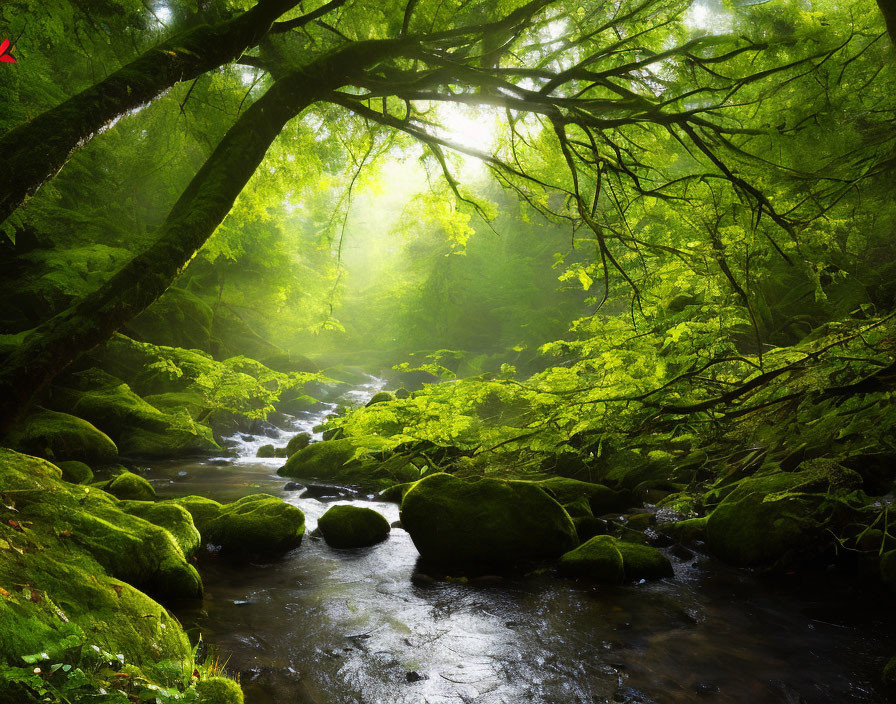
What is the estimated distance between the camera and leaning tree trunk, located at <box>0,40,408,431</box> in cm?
227

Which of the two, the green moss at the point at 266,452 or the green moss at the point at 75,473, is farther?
the green moss at the point at 266,452

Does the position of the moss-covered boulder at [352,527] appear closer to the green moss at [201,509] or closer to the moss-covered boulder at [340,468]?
the green moss at [201,509]

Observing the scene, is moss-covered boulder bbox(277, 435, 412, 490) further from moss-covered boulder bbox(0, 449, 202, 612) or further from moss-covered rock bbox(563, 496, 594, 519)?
moss-covered boulder bbox(0, 449, 202, 612)

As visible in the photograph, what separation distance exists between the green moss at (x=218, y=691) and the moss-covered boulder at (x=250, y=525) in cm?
369

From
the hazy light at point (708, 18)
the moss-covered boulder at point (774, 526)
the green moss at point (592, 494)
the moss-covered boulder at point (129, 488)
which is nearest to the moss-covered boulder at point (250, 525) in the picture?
the moss-covered boulder at point (129, 488)

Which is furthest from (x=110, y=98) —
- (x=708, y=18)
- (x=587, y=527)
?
(x=587, y=527)

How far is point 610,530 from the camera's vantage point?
733cm

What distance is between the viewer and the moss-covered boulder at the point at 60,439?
336 inches

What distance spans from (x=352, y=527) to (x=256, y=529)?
4.25 ft

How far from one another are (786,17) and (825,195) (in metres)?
1.91

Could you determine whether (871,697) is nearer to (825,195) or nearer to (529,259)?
(825,195)

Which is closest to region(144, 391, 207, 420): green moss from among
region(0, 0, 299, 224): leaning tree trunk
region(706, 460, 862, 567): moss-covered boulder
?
region(0, 0, 299, 224): leaning tree trunk

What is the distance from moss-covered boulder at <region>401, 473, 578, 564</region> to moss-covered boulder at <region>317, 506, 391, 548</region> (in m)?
0.90

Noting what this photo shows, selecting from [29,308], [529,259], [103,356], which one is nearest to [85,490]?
[29,308]
